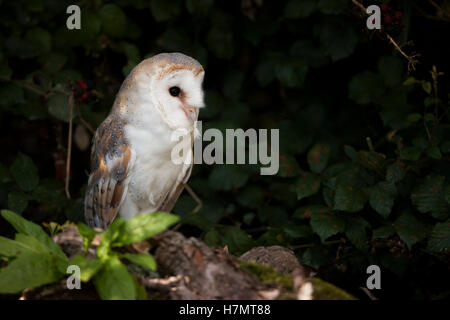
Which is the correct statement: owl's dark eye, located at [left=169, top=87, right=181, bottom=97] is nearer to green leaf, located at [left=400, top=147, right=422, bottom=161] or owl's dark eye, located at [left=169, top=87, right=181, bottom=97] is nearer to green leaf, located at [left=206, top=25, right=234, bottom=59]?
green leaf, located at [left=400, top=147, right=422, bottom=161]

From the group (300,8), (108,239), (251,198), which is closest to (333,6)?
(300,8)

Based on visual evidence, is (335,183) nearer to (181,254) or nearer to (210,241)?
Answer: (210,241)

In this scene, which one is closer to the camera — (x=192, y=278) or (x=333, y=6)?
(x=192, y=278)

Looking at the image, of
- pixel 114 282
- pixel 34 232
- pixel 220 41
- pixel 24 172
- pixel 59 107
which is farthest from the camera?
pixel 220 41

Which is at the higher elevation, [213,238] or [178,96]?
[178,96]

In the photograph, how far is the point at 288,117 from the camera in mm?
2740

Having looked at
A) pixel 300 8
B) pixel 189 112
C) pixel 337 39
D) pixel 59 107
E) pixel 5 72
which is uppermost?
pixel 300 8

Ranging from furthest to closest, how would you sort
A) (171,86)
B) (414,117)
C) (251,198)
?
(251,198), (414,117), (171,86)

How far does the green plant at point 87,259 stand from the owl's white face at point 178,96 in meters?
0.55

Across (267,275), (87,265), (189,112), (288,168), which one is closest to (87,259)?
(87,265)

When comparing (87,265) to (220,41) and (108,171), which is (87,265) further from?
(220,41)

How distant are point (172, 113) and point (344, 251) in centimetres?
78

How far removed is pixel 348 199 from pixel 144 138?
2.27ft

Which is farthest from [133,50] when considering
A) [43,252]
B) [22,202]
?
[43,252]
